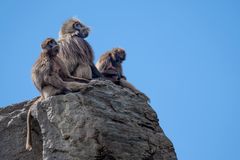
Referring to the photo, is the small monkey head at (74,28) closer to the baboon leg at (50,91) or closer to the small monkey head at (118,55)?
the small monkey head at (118,55)

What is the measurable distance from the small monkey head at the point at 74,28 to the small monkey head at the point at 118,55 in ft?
3.86

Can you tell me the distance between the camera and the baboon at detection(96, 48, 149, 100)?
16734 mm

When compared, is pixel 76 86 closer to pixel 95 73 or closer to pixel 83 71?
pixel 83 71

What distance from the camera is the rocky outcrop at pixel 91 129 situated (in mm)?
12562

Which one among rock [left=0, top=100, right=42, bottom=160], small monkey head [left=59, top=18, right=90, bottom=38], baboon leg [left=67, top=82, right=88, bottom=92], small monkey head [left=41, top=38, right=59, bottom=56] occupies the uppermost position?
small monkey head [left=59, top=18, right=90, bottom=38]

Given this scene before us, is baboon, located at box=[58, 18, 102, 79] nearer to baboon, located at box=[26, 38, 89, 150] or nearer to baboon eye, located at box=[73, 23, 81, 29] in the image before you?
baboon eye, located at box=[73, 23, 81, 29]

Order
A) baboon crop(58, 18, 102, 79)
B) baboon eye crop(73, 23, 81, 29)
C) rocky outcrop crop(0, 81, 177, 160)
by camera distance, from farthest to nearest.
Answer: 1. baboon eye crop(73, 23, 81, 29)
2. baboon crop(58, 18, 102, 79)
3. rocky outcrop crop(0, 81, 177, 160)

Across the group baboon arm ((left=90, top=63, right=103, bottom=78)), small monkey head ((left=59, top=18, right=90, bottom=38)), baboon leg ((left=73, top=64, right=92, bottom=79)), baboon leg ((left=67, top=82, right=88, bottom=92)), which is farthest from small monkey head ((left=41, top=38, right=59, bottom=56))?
small monkey head ((left=59, top=18, right=90, bottom=38))

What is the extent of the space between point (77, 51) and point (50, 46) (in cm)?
168

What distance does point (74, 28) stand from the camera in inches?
680

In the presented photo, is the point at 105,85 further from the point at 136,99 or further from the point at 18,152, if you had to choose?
the point at 18,152

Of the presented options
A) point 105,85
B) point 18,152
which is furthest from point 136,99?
point 18,152

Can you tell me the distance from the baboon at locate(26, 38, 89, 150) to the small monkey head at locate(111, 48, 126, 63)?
10.6 ft

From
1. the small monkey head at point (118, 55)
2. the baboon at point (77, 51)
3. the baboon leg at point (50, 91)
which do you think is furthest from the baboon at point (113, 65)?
the baboon leg at point (50, 91)
